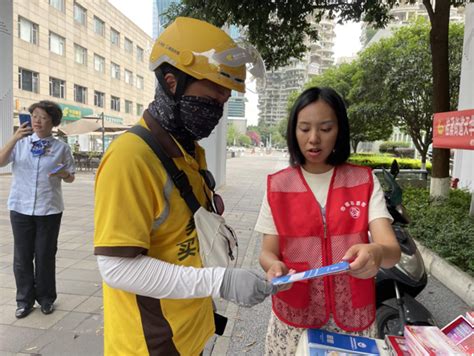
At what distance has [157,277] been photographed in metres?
1.08

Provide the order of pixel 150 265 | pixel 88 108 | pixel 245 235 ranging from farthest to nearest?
pixel 88 108
pixel 245 235
pixel 150 265

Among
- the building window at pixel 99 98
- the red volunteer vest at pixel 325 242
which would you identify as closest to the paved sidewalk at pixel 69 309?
the red volunteer vest at pixel 325 242

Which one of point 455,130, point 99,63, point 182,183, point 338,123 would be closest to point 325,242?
point 338,123

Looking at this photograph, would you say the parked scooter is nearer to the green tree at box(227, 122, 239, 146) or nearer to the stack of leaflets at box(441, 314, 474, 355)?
the stack of leaflets at box(441, 314, 474, 355)

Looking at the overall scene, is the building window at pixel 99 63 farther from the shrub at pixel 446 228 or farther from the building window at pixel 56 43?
the shrub at pixel 446 228

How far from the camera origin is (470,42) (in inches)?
356

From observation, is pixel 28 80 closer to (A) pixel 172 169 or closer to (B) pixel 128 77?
(B) pixel 128 77

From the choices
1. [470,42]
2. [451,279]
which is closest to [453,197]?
[451,279]

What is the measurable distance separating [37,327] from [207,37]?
3.01 m

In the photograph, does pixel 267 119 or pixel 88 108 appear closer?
pixel 88 108

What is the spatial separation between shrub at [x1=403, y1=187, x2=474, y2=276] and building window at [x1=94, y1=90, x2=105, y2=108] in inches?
1160

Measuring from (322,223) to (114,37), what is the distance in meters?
36.5

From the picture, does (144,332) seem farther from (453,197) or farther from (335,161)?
(453,197)

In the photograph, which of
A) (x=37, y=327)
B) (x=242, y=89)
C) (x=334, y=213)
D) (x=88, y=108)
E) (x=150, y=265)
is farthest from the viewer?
(x=88, y=108)
